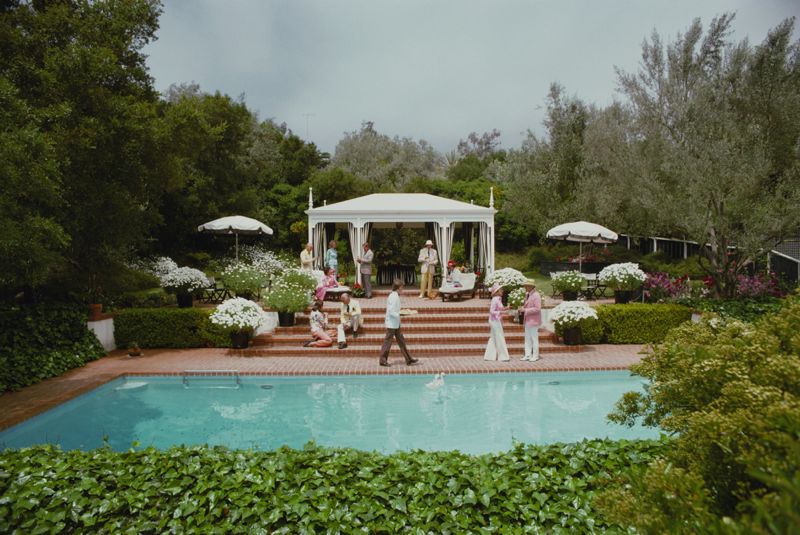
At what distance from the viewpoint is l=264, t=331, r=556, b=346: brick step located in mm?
13172

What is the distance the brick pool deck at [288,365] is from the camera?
10531 millimetres

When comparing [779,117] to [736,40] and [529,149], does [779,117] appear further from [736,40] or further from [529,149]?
[529,149]

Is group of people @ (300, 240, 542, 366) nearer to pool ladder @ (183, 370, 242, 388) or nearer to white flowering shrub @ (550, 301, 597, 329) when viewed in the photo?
white flowering shrub @ (550, 301, 597, 329)

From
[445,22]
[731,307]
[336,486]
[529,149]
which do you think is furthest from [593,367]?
[529,149]

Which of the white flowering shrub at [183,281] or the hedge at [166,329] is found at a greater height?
the white flowering shrub at [183,281]

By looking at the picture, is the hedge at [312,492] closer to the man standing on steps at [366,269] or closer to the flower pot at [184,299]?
the flower pot at [184,299]

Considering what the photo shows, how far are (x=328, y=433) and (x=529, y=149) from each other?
23290 mm

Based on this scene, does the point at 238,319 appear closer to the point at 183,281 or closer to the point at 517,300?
the point at 183,281

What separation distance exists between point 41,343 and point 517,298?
10.6 metres

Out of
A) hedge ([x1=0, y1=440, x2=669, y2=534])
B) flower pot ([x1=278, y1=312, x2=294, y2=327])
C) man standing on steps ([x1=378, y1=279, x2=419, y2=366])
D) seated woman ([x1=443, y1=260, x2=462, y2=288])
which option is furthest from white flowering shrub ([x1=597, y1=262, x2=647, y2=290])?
→ hedge ([x1=0, y1=440, x2=669, y2=534])

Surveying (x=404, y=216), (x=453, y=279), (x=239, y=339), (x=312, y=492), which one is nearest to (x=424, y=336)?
(x=453, y=279)

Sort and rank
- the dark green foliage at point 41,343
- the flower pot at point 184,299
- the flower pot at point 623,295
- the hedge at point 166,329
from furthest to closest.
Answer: the flower pot at point 184,299, the flower pot at point 623,295, the hedge at point 166,329, the dark green foliage at point 41,343

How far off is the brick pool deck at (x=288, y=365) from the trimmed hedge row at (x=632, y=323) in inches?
20.3

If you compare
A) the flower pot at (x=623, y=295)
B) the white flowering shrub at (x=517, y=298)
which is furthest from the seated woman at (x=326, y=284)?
the flower pot at (x=623, y=295)
